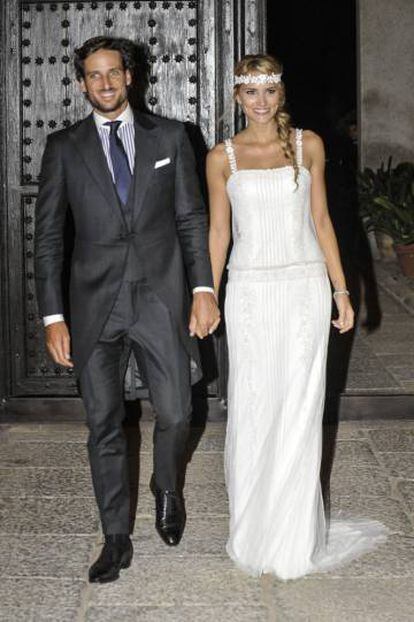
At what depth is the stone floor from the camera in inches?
156

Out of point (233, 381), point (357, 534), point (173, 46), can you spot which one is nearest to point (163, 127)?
point (233, 381)

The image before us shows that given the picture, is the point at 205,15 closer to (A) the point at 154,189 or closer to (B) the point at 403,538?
(A) the point at 154,189

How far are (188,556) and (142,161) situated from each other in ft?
5.02

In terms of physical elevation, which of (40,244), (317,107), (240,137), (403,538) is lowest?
(403,538)

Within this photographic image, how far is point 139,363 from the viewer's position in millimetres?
4473

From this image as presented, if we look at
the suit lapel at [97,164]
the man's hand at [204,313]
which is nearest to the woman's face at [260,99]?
the suit lapel at [97,164]

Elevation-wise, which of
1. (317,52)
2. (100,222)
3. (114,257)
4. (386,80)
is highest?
(317,52)

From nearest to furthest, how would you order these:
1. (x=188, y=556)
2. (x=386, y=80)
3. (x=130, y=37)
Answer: (x=188, y=556), (x=130, y=37), (x=386, y=80)

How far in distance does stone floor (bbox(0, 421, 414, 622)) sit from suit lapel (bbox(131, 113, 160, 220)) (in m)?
1.35

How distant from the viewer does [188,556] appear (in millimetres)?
4535

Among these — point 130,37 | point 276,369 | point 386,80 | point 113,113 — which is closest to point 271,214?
point 276,369

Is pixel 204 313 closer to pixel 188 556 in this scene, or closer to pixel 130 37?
pixel 188 556

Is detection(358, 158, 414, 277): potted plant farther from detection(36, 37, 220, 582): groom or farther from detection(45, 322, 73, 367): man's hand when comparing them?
detection(45, 322, 73, 367): man's hand

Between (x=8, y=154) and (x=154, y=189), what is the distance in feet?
8.69
